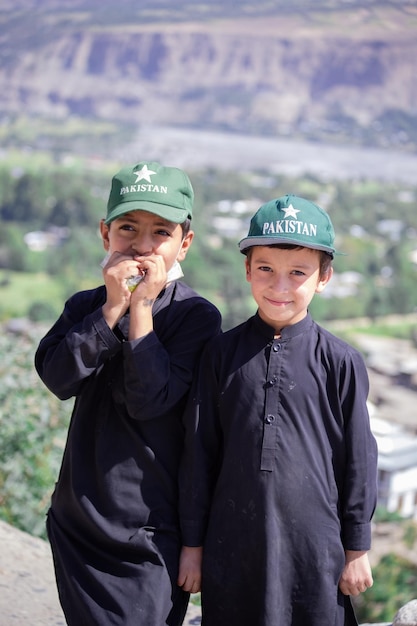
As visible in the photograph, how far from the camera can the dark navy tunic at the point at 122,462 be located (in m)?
1.33

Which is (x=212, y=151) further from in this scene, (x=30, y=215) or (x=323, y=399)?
(x=323, y=399)

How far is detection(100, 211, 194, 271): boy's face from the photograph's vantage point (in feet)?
4.52

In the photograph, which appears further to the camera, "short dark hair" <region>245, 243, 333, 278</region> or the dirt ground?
the dirt ground

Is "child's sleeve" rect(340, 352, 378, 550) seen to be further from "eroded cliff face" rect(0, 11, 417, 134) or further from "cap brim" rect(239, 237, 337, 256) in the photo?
"eroded cliff face" rect(0, 11, 417, 134)

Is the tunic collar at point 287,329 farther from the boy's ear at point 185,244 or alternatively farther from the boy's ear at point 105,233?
the boy's ear at point 105,233

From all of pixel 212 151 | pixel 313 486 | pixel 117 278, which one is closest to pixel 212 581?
pixel 313 486

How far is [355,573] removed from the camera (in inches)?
51.8

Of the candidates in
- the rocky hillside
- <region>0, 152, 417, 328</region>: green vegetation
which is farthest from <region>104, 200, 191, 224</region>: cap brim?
the rocky hillside

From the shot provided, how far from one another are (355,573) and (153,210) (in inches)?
24.9

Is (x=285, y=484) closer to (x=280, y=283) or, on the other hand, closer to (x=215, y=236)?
(x=280, y=283)

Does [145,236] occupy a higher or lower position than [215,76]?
lower

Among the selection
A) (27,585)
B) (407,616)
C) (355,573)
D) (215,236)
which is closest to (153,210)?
(355,573)

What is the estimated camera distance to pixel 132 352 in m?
1.31

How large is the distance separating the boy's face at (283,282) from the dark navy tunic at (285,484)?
29mm
